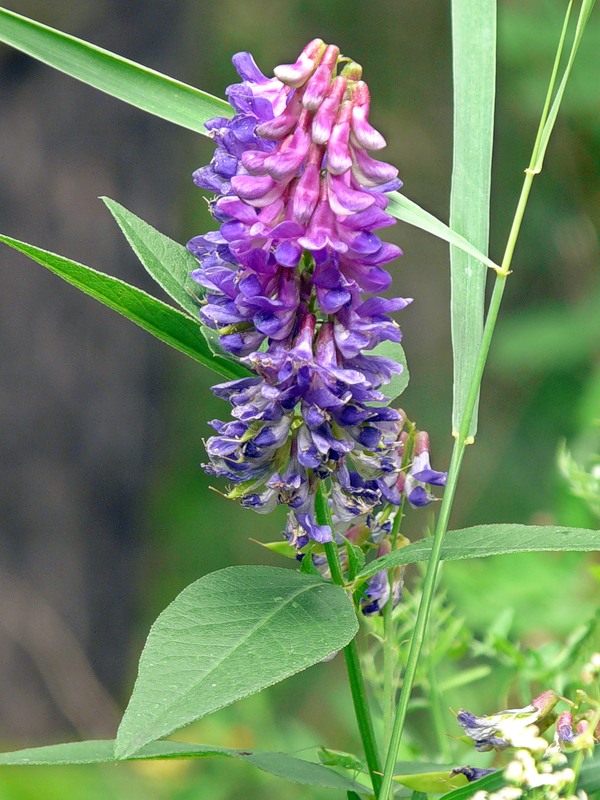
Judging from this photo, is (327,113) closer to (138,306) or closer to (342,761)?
(138,306)

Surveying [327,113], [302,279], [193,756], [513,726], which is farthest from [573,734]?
[327,113]

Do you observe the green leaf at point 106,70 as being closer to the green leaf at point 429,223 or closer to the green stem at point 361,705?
the green leaf at point 429,223

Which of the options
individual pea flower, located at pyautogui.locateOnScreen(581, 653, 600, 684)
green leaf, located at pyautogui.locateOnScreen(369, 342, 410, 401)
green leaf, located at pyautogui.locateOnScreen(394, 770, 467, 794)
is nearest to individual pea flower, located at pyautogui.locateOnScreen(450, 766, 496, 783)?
green leaf, located at pyautogui.locateOnScreen(394, 770, 467, 794)

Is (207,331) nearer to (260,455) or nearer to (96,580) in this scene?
(260,455)

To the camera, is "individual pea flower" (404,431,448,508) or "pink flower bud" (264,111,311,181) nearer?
"pink flower bud" (264,111,311,181)

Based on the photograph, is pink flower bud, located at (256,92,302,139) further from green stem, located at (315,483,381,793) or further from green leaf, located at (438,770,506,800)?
green leaf, located at (438,770,506,800)

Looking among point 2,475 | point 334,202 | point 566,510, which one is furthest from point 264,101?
point 2,475

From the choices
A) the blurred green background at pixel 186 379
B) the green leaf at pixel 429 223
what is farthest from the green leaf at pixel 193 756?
the blurred green background at pixel 186 379
